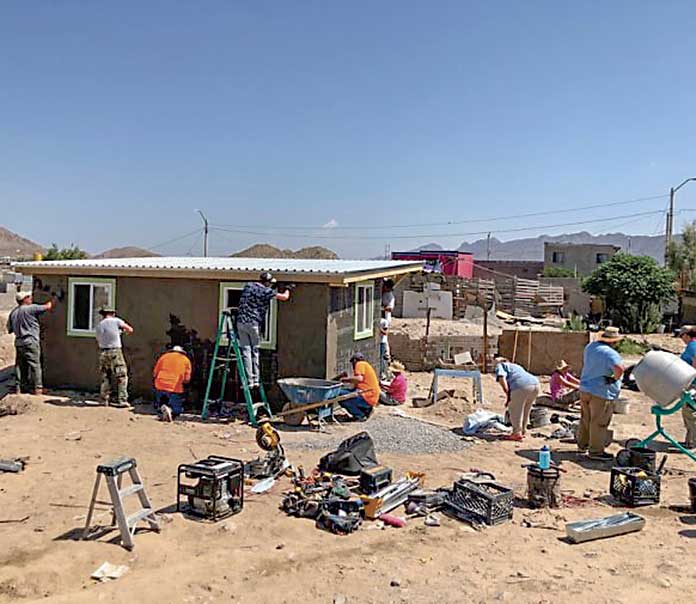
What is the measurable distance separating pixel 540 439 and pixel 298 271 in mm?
4798

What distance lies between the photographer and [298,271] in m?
12.2

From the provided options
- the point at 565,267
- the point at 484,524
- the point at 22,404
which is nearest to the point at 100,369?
the point at 22,404

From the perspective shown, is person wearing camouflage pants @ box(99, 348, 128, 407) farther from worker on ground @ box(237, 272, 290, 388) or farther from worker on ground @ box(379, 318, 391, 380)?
worker on ground @ box(379, 318, 391, 380)

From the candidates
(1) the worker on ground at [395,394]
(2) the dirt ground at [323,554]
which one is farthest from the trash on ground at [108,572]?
(1) the worker on ground at [395,394]

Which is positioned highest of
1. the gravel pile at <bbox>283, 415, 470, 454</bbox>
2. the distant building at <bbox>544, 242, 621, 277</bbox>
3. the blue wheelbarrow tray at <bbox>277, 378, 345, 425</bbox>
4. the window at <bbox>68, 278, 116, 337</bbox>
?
the distant building at <bbox>544, 242, 621, 277</bbox>

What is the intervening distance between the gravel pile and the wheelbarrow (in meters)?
0.38

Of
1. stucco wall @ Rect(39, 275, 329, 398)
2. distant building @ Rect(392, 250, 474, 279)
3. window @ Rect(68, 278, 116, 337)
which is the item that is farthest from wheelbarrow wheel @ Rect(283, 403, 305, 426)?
distant building @ Rect(392, 250, 474, 279)

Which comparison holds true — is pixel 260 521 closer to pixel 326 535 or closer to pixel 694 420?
pixel 326 535

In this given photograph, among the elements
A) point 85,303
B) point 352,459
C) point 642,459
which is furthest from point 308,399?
point 85,303

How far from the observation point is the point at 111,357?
12.3m

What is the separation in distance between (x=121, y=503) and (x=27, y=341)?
24.9ft

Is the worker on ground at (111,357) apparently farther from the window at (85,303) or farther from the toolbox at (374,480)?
the toolbox at (374,480)

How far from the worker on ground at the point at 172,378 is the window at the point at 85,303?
7.18ft

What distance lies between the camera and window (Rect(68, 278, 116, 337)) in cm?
1335
